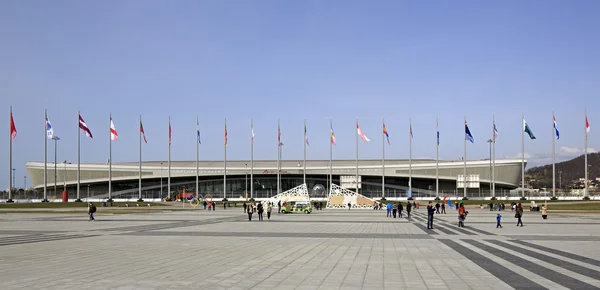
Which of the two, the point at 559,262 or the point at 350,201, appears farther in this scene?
the point at 350,201

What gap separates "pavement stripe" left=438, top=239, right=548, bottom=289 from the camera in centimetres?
1245

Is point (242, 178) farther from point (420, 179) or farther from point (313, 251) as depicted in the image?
point (313, 251)

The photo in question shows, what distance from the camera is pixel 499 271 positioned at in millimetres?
14578

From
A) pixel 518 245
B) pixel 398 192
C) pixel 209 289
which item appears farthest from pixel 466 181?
pixel 209 289

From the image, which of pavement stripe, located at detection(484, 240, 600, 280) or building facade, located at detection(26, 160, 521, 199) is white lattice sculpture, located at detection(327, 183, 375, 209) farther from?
pavement stripe, located at detection(484, 240, 600, 280)

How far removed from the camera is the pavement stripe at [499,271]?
12453 mm

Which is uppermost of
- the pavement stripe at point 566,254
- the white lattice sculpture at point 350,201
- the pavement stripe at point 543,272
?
the pavement stripe at point 543,272

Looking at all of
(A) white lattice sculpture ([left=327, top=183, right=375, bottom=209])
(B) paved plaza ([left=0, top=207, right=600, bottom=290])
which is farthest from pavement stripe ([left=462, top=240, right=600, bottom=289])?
(A) white lattice sculpture ([left=327, top=183, right=375, bottom=209])

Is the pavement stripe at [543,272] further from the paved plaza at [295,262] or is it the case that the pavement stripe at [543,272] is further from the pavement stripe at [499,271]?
the pavement stripe at [499,271]

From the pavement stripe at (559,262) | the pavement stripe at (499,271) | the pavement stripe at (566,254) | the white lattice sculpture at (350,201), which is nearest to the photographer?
the pavement stripe at (499,271)

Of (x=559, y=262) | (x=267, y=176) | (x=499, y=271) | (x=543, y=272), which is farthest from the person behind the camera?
(x=267, y=176)

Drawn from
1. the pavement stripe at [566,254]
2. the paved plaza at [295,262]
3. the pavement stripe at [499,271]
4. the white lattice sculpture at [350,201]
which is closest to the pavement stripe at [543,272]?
the paved plaza at [295,262]

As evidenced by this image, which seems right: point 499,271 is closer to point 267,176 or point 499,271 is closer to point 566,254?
point 566,254

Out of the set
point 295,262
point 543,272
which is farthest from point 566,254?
point 295,262
